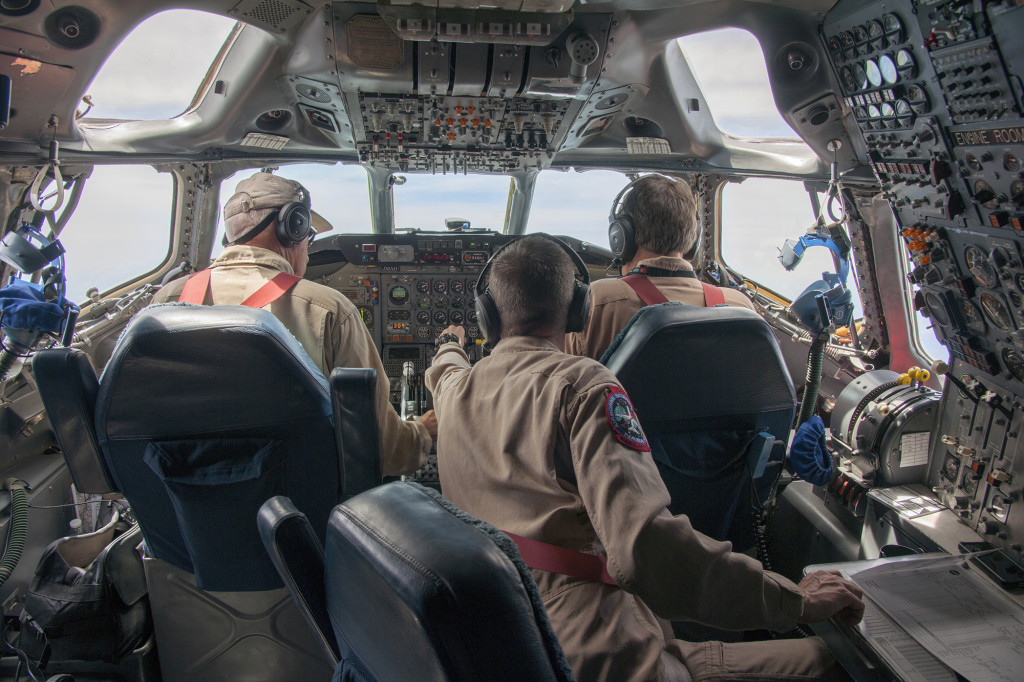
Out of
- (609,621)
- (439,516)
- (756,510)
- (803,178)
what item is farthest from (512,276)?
(803,178)

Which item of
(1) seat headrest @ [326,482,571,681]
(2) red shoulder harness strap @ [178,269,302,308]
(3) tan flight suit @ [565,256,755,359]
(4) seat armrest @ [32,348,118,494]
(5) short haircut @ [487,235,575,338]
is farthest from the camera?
(3) tan flight suit @ [565,256,755,359]

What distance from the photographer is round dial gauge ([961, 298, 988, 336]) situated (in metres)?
1.79

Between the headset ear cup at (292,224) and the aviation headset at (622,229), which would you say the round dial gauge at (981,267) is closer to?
the aviation headset at (622,229)

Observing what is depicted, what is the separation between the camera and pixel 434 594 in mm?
485

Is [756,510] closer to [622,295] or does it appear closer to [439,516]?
[622,295]

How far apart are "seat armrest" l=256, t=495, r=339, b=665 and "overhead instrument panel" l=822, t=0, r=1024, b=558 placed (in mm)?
1780

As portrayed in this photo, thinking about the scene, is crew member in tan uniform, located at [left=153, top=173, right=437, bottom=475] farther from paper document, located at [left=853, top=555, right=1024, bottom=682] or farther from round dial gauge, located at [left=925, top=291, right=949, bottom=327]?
round dial gauge, located at [left=925, top=291, right=949, bottom=327]

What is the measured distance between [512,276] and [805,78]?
7.33 ft

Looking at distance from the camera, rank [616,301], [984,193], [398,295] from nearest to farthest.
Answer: [984,193] < [616,301] < [398,295]

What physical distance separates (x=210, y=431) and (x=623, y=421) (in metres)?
0.99

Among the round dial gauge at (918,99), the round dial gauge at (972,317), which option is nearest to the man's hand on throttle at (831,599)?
the round dial gauge at (972,317)

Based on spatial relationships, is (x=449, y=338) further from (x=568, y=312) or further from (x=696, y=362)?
(x=696, y=362)

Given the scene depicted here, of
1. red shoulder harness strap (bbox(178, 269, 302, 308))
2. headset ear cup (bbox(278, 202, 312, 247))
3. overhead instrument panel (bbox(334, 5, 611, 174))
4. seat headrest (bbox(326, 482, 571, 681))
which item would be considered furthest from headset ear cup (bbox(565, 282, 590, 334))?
overhead instrument panel (bbox(334, 5, 611, 174))

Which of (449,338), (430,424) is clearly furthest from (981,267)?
(430,424)
